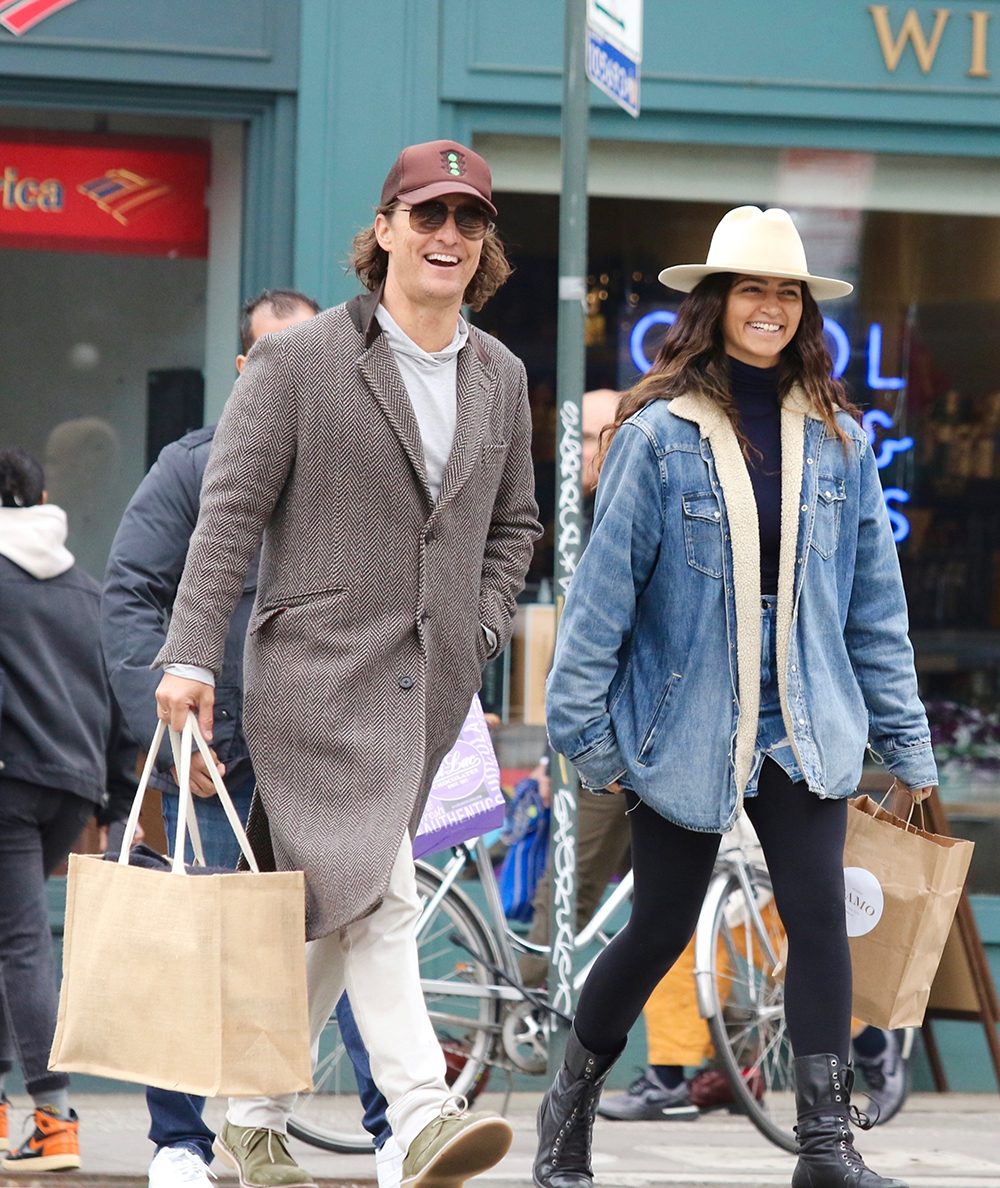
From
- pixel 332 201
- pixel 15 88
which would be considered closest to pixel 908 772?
pixel 332 201

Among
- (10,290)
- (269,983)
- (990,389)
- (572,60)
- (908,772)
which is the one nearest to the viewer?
(269,983)

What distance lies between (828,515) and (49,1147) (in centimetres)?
256

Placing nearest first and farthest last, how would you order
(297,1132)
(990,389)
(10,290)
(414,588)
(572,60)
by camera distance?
1. (414,588)
2. (572,60)
3. (297,1132)
4. (10,290)
5. (990,389)

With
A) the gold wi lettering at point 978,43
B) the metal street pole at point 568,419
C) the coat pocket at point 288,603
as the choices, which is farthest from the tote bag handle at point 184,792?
the gold wi lettering at point 978,43

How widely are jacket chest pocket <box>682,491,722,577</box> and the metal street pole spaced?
0.78 metres

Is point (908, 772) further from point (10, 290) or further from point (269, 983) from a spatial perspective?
point (10, 290)

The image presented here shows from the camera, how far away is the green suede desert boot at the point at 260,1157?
3848mm

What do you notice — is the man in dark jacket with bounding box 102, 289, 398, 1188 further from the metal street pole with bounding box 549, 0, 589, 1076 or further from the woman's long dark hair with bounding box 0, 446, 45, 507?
the woman's long dark hair with bounding box 0, 446, 45, 507

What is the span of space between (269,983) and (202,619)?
2.40 feet

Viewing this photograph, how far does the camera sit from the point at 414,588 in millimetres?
3793

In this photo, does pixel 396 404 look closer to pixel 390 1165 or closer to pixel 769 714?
pixel 769 714

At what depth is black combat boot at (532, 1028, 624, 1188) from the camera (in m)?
4.07

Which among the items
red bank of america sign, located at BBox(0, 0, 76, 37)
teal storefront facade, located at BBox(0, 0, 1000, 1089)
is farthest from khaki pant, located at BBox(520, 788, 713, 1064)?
red bank of america sign, located at BBox(0, 0, 76, 37)

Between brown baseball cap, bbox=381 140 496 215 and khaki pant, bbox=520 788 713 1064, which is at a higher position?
brown baseball cap, bbox=381 140 496 215
